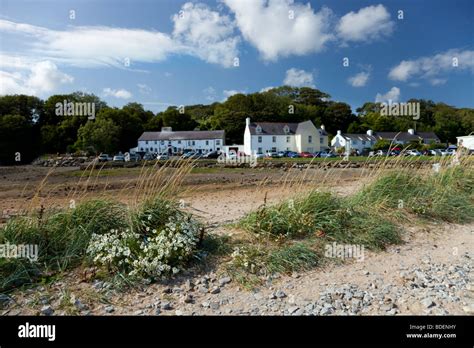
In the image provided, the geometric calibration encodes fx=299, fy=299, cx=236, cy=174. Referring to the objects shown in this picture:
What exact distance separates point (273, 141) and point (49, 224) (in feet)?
174

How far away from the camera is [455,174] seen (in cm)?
812

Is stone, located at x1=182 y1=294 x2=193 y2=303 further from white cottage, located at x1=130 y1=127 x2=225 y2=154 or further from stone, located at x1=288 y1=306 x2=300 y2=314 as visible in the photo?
white cottage, located at x1=130 y1=127 x2=225 y2=154

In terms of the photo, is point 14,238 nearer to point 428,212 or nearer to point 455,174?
point 428,212

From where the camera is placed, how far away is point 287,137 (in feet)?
187

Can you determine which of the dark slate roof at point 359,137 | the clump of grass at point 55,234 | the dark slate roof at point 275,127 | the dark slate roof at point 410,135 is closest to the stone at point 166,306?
the clump of grass at point 55,234

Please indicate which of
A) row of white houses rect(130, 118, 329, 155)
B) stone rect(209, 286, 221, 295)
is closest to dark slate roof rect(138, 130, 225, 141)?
row of white houses rect(130, 118, 329, 155)

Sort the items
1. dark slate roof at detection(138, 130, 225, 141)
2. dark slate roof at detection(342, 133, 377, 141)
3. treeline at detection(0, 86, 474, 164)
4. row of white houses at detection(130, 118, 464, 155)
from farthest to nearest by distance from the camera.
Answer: dark slate roof at detection(342, 133, 377, 141), row of white houses at detection(130, 118, 464, 155), dark slate roof at detection(138, 130, 225, 141), treeline at detection(0, 86, 474, 164)

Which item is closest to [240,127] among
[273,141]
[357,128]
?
[273,141]

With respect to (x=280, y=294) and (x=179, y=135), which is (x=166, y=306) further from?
(x=179, y=135)

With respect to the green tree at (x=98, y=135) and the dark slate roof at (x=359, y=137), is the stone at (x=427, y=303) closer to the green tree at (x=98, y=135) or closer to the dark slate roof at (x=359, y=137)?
the green tree at (x=98, y=135)

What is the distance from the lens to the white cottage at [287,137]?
177 feet

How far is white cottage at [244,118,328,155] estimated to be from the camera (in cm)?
5391

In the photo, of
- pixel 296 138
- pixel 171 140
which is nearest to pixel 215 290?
pixel 171 140

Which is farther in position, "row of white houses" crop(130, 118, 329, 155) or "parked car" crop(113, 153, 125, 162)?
"row of white houses" crop(130, 118, 329, 155)
